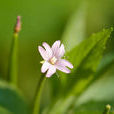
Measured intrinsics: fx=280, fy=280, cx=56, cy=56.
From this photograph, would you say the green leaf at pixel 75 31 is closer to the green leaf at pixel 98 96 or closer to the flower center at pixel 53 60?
the green leaf at pixel 98 96

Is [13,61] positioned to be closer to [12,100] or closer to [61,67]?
[12,100]

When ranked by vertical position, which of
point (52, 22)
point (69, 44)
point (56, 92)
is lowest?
point (56, 92)

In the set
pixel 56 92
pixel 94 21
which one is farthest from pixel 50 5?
pixel 56 92

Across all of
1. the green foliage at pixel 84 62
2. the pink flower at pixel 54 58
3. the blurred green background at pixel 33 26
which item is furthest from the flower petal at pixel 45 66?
the blurred green background at pixel 33 26

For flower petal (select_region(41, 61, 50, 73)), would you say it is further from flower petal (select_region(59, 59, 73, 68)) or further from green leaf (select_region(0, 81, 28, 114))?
green leaf (select_region(0, 81, 28, 114))

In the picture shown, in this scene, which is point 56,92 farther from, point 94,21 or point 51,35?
point 94,21

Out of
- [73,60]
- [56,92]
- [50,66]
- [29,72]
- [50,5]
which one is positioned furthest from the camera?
[50,5]
